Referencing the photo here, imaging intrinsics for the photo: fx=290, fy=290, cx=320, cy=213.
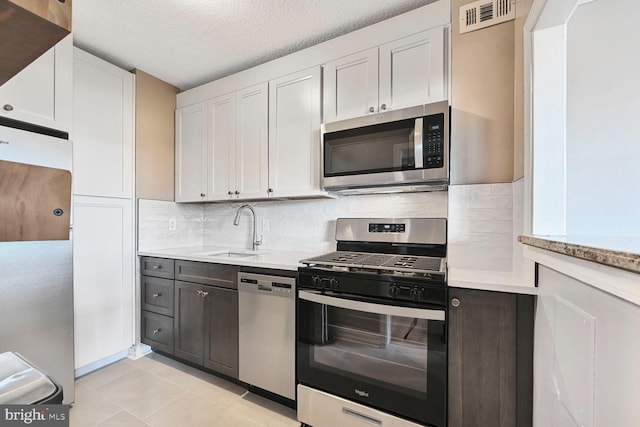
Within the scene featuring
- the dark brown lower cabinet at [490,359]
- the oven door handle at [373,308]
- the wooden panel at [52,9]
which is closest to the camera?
the wooden panel at [52,9]

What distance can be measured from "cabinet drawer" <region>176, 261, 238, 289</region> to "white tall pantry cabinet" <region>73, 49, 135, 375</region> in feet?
1.98

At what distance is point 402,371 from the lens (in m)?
1.43

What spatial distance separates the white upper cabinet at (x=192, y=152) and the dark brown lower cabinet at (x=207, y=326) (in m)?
0.90

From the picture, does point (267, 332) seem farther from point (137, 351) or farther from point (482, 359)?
point (137, 351)

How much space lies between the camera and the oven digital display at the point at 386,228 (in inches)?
78.7

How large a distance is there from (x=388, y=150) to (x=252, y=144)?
3.84ft

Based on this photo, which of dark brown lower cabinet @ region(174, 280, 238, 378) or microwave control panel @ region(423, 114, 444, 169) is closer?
microwave control panel @ region(423, 114, 444, 169)

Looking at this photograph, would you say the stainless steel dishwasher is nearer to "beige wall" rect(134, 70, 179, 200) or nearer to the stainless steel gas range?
the stainless steel gas range

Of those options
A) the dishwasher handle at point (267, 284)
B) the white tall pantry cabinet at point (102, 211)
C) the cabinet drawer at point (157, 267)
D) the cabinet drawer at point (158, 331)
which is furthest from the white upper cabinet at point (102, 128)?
the dishwasher handle at point (267, 284)

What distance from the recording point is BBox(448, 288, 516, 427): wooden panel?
1.25 meters

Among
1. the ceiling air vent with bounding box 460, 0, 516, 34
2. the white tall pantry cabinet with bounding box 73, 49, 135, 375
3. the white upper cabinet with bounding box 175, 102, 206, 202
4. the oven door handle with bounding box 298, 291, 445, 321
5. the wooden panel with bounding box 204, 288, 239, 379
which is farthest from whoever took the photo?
the white upper cabinet with bounding box 175, 102, 206, 202

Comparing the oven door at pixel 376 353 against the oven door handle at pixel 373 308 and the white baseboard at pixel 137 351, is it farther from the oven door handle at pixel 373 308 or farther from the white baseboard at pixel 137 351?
the white baseboard at pixel 137 351

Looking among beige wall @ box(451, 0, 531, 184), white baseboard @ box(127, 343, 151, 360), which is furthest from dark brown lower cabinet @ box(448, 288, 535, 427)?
white baseboard @ box(127, 343, 151, 360)

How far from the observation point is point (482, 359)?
1.28m
